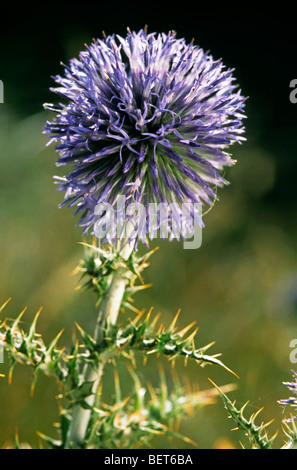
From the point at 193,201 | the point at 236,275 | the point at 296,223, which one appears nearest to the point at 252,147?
the point at 296,223

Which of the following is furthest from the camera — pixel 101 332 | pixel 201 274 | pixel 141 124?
pixel 201 274

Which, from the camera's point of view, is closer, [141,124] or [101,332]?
[101,332]

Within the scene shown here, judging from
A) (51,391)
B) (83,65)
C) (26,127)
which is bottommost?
(51,391)

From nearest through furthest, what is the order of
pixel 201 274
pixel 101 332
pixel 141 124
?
pixel 101 332 < pixel 141 124 < pixel 201 274

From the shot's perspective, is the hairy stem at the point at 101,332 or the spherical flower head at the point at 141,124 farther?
the spherical flower head at the point at 141,124

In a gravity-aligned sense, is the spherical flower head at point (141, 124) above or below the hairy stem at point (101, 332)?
above

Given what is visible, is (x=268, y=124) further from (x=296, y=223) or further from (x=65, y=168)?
(x=65, y=168)
